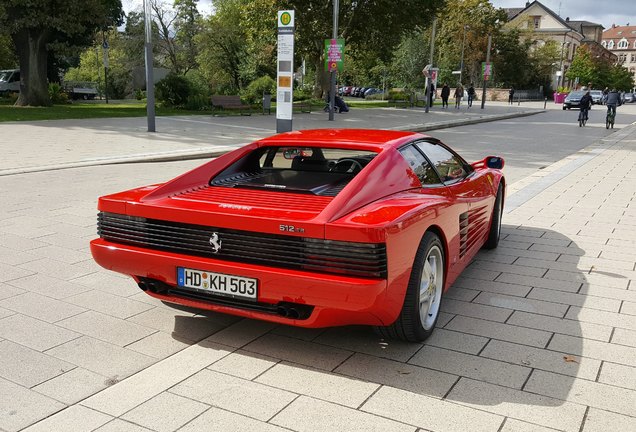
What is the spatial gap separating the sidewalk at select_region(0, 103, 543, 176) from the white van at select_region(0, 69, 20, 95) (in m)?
17.6

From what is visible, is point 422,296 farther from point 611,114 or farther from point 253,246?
point 611,114

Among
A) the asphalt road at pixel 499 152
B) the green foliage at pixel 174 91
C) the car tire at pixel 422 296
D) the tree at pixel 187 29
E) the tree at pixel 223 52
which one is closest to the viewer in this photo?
the car tire at pixel 422 296

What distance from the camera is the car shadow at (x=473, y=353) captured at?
322cm

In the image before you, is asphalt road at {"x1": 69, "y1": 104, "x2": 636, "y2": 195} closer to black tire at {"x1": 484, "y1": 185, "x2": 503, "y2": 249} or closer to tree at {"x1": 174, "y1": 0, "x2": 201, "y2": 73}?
black tire at {"x1": 484, "y1": 185, "x2": 503, "y2": 249}

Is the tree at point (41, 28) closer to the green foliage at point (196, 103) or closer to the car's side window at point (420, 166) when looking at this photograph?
the green foliage at point (196, 103)

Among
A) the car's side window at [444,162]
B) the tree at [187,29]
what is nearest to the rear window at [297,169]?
the car's side window at [444,162]

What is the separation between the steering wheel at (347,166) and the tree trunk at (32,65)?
29.0 m

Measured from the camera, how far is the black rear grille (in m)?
3.22

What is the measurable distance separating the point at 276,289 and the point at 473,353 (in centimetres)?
137

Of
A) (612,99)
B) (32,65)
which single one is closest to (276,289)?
(612,99)

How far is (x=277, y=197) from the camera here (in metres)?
3.96

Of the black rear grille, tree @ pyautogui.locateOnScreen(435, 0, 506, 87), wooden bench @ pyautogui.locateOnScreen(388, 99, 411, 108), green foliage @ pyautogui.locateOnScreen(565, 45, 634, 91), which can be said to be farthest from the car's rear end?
green foliage @ pyautogui.locateOnScreen(565, 45, 634, 91)

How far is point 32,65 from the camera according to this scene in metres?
29.2

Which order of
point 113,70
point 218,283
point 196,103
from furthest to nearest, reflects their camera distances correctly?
point 113,70, point 196,103, point 218,283
